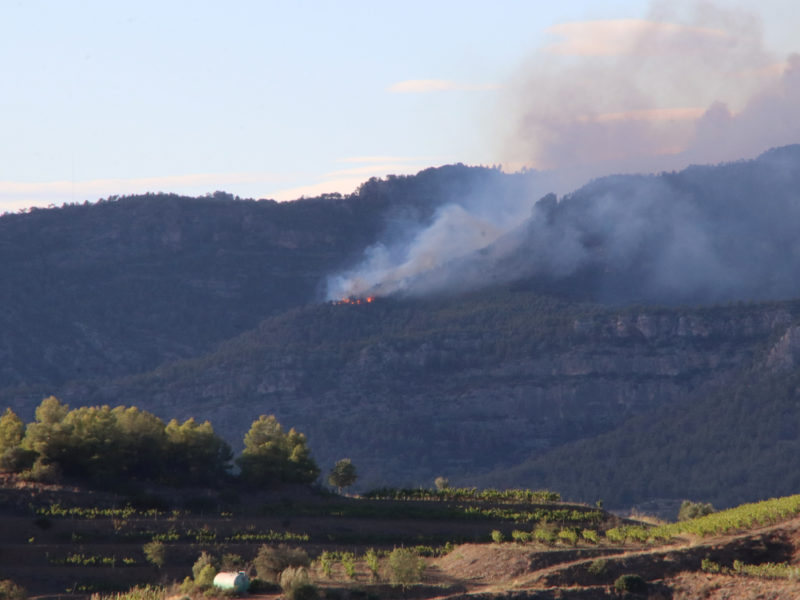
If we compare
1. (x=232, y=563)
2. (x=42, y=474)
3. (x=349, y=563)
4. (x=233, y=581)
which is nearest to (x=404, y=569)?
(x=349, y=563)

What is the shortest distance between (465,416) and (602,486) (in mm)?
31944

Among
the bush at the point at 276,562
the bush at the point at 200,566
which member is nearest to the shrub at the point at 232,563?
the bush at the point at 200,566

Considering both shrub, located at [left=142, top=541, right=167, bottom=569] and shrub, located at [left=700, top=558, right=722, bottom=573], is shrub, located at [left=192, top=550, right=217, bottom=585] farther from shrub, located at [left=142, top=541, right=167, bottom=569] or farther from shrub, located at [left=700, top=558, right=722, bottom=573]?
shrub, located at [left=700, top=558, right=722, bottom=573]

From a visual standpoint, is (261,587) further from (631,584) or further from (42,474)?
(42,474)

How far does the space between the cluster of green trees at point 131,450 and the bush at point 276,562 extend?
21850 mm

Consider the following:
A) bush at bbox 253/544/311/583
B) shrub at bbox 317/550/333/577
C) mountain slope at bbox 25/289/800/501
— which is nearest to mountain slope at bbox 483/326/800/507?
mountain slope at bbox 25/289/800/501

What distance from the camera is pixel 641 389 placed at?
16538cm

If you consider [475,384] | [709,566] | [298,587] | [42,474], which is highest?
[475,384]

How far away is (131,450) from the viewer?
253 feet

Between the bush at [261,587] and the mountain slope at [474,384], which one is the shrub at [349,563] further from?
the mountain slope at [474,384]

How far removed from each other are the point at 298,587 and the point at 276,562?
23.0 ft

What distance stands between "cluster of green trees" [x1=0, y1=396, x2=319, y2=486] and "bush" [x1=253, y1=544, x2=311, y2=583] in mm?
21850

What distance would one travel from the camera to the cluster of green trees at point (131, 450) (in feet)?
241

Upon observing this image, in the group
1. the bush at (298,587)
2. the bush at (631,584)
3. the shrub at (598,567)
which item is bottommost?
the bush at (631,584)
